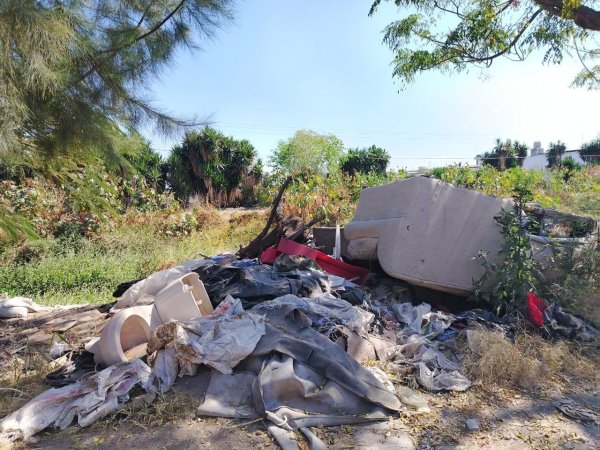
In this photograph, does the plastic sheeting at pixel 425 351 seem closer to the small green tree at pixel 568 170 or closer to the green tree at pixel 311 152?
the small green tree at pixel 568 170

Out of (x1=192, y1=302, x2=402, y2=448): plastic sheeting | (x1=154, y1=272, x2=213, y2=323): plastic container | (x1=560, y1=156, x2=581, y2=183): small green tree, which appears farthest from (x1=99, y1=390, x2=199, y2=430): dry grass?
(x1=560, y1=156, x2=581, y2=183): small green tree

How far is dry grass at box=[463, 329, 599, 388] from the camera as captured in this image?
293 centimetres

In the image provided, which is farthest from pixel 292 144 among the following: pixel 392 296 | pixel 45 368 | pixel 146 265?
pixel 45 368

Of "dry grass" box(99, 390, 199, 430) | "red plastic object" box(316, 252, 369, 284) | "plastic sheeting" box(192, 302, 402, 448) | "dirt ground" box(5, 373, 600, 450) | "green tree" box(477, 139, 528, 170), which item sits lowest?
"dirt ground" box(5, 373, 600, 450)

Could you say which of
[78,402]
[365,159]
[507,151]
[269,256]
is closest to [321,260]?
[269,256]

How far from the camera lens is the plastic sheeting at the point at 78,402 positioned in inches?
91.6

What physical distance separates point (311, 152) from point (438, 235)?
16.4m

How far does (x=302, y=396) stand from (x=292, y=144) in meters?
18.6

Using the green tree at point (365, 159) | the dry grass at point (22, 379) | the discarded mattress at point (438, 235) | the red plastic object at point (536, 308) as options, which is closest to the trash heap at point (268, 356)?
the dry grass at point (22, 379)

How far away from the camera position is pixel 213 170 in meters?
Answer: 14.7

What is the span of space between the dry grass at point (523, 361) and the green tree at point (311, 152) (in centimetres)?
1550

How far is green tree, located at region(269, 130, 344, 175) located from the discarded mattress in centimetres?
1422

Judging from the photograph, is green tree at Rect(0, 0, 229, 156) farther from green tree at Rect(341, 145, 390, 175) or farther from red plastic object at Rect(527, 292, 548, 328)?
green tree at Rect(341, 145, 390, 175)

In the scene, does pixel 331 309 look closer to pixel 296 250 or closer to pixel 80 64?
pixel 296 250
